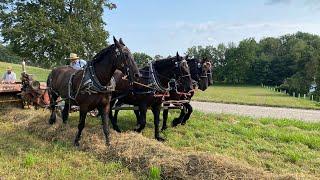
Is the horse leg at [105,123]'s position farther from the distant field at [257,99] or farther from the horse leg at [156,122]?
the distant field at [257,99]

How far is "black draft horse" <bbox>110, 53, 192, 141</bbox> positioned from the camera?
10758mm

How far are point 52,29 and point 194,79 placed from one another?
22194 millimetres

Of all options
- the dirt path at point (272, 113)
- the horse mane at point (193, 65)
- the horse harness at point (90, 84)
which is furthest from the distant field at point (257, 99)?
the horse harness at point (90, 84)

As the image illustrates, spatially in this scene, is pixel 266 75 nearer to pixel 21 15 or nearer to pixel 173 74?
pixel 21 15

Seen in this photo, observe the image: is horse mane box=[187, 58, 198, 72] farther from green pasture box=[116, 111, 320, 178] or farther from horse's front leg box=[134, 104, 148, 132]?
horse's front leg box=[134, 104, 148, 132]

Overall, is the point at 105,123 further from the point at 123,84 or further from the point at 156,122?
the point at 123,84

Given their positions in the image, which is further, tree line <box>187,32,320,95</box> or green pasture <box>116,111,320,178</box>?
tree line <box>187,32,320,95</box>

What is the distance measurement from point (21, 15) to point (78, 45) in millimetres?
4841

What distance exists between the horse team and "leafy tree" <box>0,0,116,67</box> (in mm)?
21086

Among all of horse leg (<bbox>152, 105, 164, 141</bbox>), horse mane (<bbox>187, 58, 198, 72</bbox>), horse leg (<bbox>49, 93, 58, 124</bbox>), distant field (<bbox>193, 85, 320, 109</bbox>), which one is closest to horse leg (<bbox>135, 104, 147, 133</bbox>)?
horse leg (<bbox>152, 105, 164, 141</bbox>)

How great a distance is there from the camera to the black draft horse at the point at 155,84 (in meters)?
10.8

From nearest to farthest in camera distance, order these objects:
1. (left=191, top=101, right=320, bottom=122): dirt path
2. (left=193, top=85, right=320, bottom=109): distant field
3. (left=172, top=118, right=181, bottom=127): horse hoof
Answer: (left=172, top=118, right=181, bottom=127): horse hoof < (left=191, top=101, right=320, bottom=122): dirt path < (left=193, top=85, right=320, bottom=109): distant field

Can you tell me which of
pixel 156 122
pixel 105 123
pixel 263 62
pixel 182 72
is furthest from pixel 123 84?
pixel 263 62

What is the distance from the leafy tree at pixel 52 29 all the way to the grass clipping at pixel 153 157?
74.6 feet
